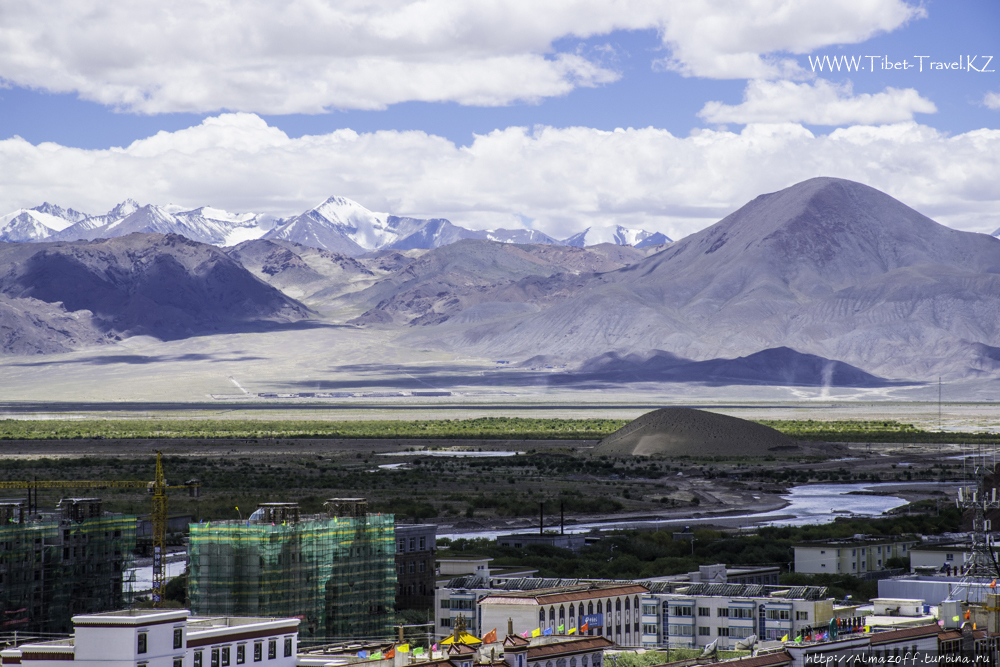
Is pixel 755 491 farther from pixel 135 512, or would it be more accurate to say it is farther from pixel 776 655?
pixel 776 655

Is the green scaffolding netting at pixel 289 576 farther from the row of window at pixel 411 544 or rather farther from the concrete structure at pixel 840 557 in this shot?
the concrete structure at pixel 840 557

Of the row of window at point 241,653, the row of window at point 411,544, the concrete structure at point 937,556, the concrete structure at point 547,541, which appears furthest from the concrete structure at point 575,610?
the concrete structure at point 547,541

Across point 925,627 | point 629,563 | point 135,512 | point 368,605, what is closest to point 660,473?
point 135,512


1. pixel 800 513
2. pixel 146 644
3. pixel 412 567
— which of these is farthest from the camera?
pixel 800 513

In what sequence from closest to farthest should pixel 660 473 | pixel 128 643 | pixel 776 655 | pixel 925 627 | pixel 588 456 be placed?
pixel 128 643
pixel 776 655
pixel 925 627
pixel 660 473
pixel 588 456

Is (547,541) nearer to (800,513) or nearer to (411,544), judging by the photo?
(411,544)

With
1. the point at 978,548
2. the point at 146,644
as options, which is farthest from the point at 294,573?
the point at 978,548
